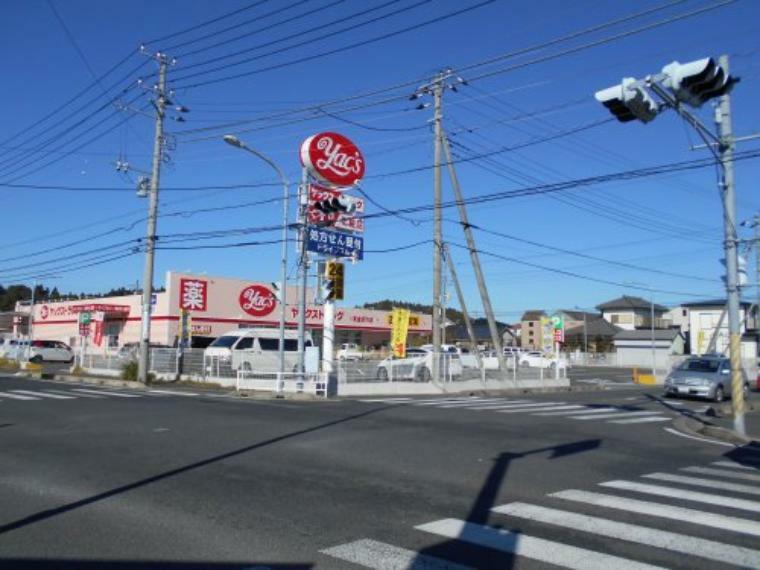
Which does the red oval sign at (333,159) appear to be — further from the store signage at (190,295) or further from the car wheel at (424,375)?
the store signage at (190,295)

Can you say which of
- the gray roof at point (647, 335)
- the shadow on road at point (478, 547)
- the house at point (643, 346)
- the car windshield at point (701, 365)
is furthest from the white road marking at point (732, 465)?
the gray roof at point (647, 335)

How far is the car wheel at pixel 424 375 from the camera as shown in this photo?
30.4 meters

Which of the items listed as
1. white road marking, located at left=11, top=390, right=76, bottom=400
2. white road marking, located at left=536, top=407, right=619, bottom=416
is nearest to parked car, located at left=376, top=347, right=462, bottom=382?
white road marking, located at left=536, top=407, right=619, bottom=416

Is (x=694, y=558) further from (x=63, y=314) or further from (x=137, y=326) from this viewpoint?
(x=63, y=314)

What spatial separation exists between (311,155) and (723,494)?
22.9 metres

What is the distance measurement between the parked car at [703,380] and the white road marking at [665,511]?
20.6 meters

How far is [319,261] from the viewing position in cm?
3000

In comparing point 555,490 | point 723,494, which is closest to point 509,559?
point 555,490

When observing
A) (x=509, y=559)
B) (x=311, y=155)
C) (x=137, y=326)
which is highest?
(x=311, y=155)

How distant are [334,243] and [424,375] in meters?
6.83

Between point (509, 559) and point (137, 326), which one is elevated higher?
point (137, 326)

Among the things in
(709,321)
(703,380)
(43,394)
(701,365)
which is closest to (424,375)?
(703,380)

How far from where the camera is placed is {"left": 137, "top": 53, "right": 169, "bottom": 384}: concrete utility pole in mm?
29609

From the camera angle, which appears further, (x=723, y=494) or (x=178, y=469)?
(x=178, y=469)
